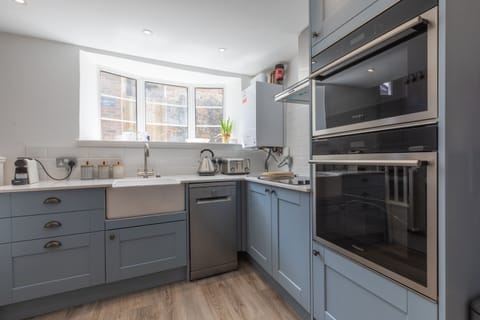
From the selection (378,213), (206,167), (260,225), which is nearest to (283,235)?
(260,225)

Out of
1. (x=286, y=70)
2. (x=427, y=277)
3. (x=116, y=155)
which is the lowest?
(x=427, y=277)

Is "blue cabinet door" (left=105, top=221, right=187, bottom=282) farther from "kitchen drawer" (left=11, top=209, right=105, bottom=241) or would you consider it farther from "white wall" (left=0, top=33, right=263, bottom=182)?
"white wall" (left=0, top=33, right=263, bottom=182)

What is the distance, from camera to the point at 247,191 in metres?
2.25

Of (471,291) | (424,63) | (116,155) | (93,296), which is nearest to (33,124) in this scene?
(116,155)

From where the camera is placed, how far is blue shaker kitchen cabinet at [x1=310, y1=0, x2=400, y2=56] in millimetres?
938

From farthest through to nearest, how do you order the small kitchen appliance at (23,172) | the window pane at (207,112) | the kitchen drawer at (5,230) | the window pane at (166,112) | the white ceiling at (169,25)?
the window pane at (207,112)
the window pane at (166,112)
the small kitchen appliance at (23,172)
the white ceiling at (169,25)
the kitchen drawer at (5,230)

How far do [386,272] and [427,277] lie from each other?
156 millimetres

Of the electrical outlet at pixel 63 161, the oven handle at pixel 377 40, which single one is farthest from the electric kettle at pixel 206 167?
the oven handle at pixel 377 40

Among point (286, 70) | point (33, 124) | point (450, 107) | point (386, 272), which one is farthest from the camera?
point (286, 70)

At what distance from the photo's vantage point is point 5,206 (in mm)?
Answer: 1519

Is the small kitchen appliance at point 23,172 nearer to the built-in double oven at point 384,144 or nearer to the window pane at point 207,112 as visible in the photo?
the window pane at point 207,112

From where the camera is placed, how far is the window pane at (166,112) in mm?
2795

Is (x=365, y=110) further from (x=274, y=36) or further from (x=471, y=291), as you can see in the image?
(x=274, y=36)

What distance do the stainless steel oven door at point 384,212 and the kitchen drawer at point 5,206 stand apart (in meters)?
2.03
